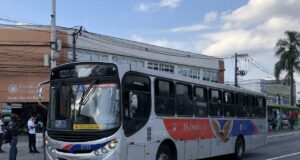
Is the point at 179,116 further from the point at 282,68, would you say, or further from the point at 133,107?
the point at 282,68

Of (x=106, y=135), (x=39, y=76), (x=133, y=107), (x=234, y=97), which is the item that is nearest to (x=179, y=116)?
(x=133, y=107)

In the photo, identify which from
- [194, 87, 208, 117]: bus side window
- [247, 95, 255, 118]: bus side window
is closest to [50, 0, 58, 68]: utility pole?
[247, 95, 255, 118]: bus side window

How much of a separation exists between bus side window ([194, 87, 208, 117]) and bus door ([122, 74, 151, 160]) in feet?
9.30

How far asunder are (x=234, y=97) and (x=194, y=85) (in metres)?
3.55

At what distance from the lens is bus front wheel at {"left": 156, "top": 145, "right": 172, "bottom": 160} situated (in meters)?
11.8

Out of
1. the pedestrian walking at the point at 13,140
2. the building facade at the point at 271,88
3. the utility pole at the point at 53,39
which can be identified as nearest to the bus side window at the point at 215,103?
the pedestrian walking at the point at 13,140

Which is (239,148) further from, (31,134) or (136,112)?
(31,134)

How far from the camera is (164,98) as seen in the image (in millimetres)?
12203

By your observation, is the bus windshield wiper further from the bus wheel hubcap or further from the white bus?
the bus wheel hubcap

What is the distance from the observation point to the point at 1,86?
126ft

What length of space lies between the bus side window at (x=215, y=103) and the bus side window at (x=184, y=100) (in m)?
1.53

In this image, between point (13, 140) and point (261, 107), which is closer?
point (13, 140)

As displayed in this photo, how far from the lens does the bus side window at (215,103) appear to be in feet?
49.2

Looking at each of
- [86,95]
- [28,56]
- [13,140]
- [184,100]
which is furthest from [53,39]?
[28,56]
